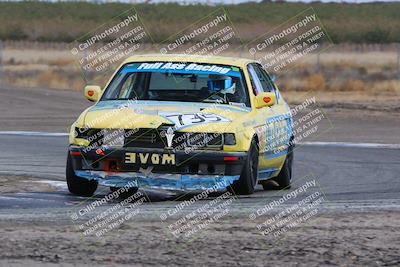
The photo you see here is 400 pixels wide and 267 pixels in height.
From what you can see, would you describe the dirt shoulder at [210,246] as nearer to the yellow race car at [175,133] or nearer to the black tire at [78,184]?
the yellow race car at [175,133]

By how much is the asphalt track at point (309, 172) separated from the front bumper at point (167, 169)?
0.26 metres

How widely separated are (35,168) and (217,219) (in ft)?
18.6

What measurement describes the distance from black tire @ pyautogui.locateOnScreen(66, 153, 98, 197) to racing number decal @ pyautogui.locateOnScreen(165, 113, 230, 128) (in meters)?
1.13

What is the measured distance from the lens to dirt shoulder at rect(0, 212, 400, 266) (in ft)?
23.5

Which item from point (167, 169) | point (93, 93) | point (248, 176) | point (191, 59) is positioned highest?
point (191, 59)

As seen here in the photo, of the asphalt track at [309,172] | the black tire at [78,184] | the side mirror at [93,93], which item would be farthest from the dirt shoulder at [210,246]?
the side mirror at [93,93]

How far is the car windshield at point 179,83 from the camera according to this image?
1162 centimetres

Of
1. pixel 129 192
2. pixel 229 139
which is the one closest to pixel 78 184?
pixel 129 192

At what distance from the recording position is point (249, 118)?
1109 centimetres

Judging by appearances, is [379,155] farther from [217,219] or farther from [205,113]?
[217,219]

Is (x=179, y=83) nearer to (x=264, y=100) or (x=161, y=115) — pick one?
(x=264, y=100)

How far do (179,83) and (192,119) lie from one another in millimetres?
1331

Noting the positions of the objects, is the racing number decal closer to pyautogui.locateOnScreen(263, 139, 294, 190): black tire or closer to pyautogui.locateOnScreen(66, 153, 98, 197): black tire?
pyautogui.locateOnScreen(66, 153, 98, 197): black tire

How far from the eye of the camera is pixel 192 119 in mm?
10523
